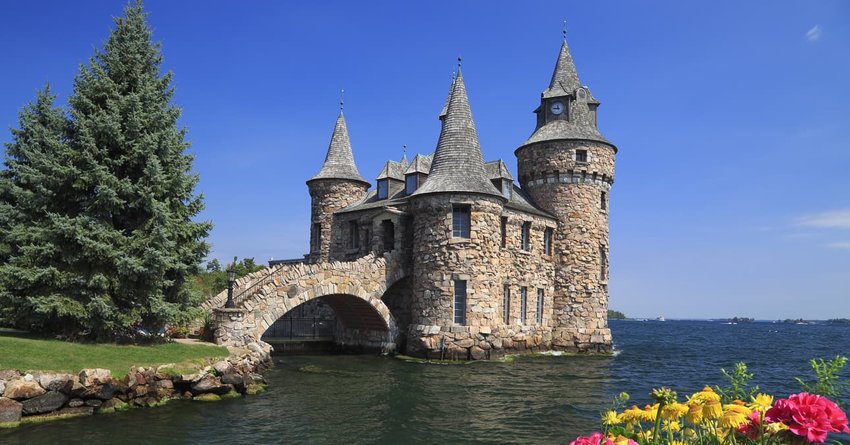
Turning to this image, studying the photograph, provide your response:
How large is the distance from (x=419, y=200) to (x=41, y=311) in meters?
16.7

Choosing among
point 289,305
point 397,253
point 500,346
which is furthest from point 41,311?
point 500,346

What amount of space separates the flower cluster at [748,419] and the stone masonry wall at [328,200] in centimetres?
3336

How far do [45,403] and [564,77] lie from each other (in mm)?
31654

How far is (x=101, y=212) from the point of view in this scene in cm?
1808

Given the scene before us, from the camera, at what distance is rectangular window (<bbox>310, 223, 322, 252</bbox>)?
123 feet

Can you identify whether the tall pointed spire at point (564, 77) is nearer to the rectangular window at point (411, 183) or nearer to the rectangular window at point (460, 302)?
the rectangular window at point (411, 183)

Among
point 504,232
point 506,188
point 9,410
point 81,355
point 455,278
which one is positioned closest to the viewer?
point 9,410

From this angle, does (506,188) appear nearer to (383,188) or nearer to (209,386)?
(383,188)

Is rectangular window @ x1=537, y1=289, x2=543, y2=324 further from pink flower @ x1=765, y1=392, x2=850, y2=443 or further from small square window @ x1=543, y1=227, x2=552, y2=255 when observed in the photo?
pink flower @ x1=765, y1=392, x2=850, y2=443

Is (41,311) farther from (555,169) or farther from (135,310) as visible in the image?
(555,169)

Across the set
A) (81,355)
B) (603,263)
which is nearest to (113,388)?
(81,355)

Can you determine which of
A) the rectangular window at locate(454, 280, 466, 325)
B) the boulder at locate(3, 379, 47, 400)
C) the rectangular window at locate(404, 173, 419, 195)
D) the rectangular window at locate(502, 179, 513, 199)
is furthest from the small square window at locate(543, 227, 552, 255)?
the boulder at locate(3, 379, 47, 400)

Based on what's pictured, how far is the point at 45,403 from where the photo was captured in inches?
521

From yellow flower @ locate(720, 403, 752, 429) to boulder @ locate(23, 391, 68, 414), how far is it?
1435 cm
